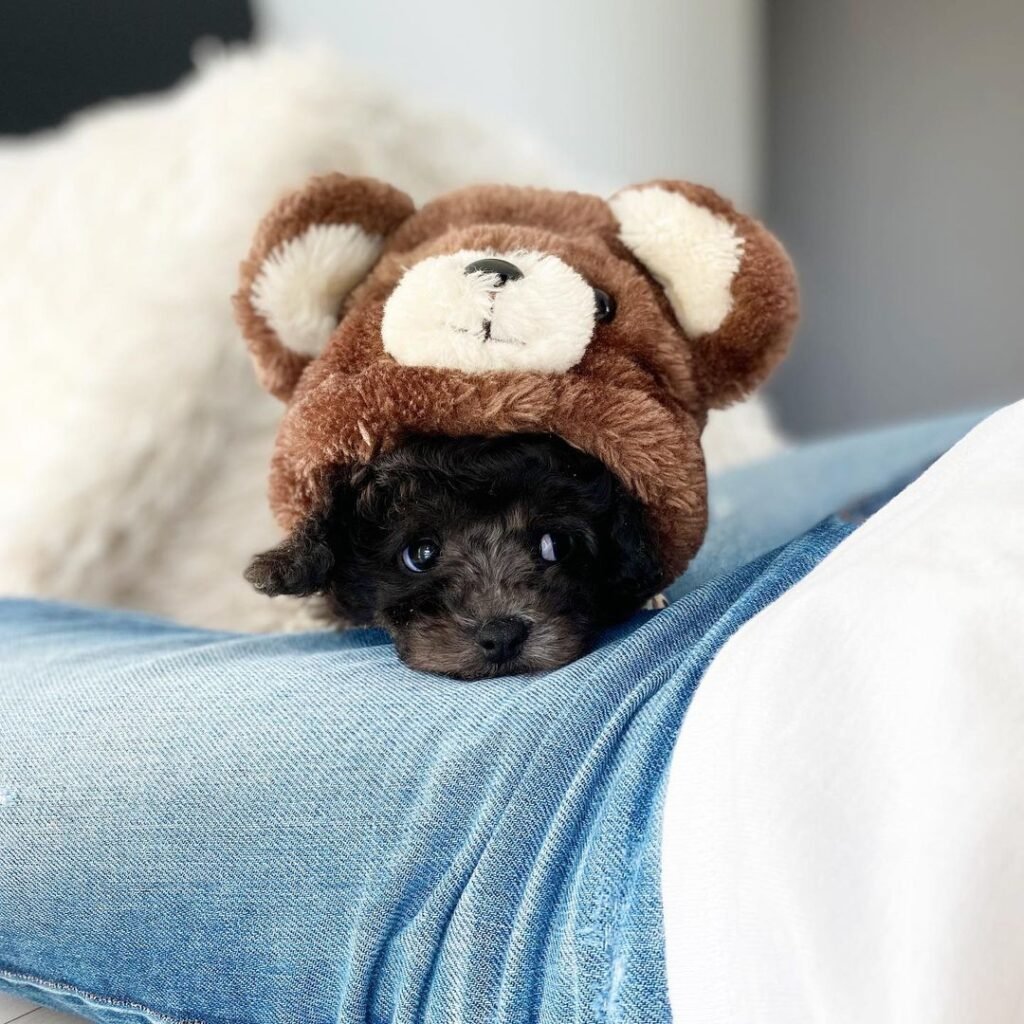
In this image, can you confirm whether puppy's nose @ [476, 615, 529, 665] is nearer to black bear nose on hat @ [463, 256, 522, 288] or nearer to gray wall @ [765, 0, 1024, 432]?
black bear nose on hat @ [463, 256, 522, 288]

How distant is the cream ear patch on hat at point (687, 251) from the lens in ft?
2.16

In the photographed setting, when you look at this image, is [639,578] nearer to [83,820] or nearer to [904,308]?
[83,820]

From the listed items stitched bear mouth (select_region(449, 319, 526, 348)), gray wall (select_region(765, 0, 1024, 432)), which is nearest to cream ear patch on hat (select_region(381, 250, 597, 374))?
stitched bear mouth (select_region(449, 319, 526, 348))

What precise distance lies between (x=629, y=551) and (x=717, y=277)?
19cm

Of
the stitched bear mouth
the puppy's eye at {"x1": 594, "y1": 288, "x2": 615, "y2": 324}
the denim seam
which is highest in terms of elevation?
the puppy's eye at {"x1": 594, "y1": 288, "x2": 615, "y2": 324}

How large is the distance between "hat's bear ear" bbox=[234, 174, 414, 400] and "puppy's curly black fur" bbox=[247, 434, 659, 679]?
0.47ft

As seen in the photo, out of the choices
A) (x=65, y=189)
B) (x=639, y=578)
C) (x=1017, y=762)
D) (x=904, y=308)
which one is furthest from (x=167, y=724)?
(x=904, y=308)

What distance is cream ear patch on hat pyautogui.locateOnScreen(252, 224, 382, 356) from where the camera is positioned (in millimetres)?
685

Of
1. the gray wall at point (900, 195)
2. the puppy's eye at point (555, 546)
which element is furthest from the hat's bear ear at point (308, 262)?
the gray wall at point (900, 195)

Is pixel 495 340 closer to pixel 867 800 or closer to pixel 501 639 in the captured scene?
pixel 501 639

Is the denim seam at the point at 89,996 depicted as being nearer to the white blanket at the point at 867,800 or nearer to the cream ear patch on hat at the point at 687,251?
the white blanket at the point at 867,800

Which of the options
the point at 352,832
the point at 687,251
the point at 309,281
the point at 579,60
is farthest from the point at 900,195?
the point at 352,832

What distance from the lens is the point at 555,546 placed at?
630mm

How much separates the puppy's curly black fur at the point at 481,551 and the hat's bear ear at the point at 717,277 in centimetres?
13
